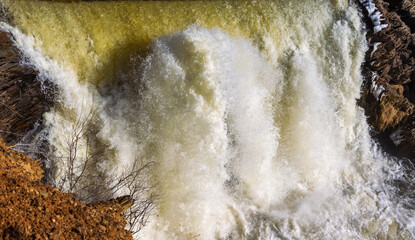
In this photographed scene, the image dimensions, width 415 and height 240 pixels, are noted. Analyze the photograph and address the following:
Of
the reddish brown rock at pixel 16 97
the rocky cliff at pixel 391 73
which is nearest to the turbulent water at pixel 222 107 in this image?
the reddish brown rock at pixel 16 97

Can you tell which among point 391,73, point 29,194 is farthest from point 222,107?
point 391,73

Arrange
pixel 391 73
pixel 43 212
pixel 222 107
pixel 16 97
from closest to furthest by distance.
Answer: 1. pixel 43 212
2. pixel 16 97
3. pixel 222 107
4. pixel 391 73

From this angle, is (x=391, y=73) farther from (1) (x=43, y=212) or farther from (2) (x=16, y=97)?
(1) (x=43, y=212)

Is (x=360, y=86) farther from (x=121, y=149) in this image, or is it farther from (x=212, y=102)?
(x=121, y=149)

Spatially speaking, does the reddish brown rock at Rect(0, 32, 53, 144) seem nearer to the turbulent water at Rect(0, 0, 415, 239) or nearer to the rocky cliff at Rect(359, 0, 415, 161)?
the turbulent water at Rect(0, 0, 415, 239)

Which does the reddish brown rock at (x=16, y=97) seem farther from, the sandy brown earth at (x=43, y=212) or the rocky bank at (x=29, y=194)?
the sandy brown earth at (x=43, y=212)
